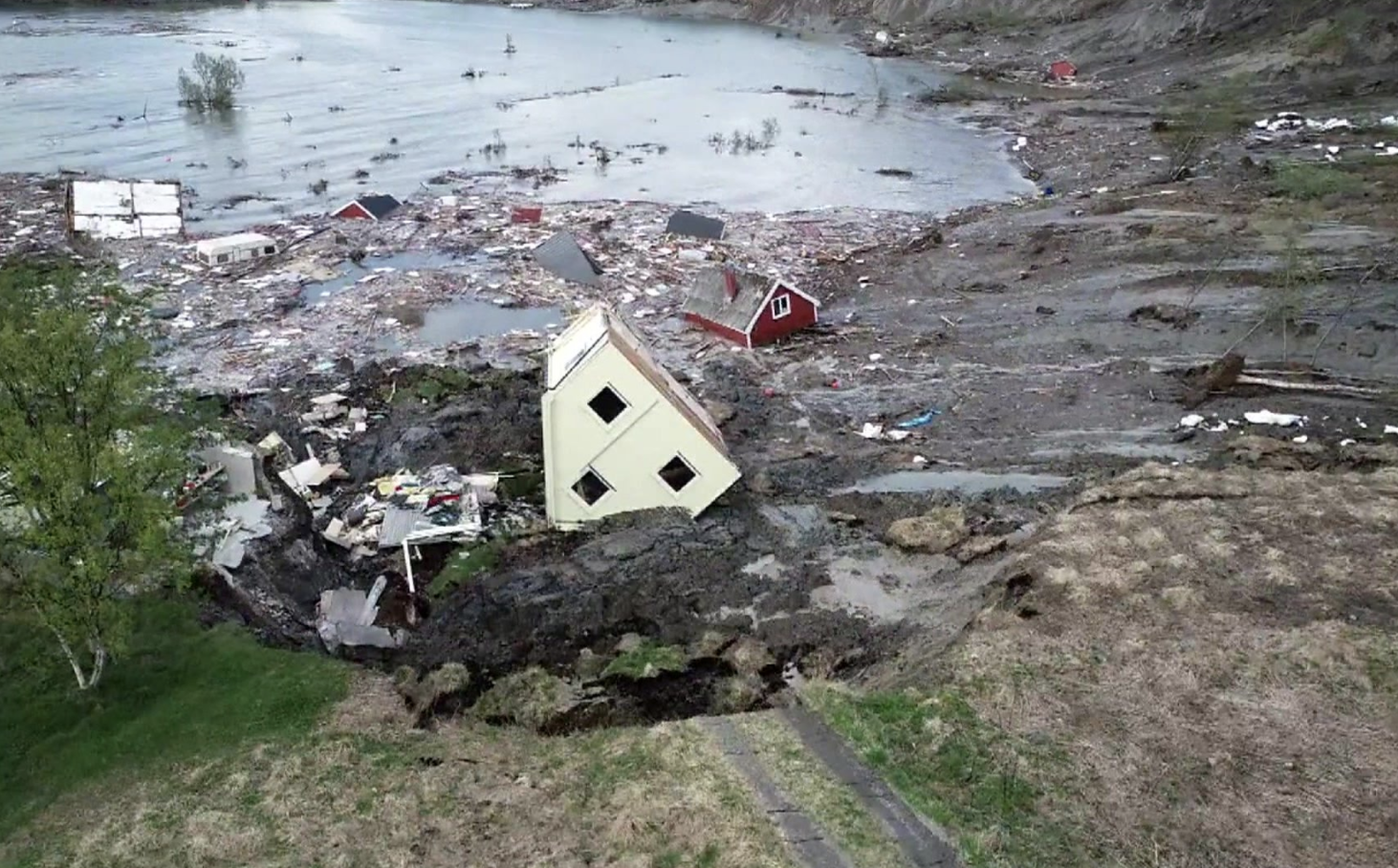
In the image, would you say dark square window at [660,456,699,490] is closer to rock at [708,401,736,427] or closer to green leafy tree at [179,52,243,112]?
rock at [708,401,736,427]

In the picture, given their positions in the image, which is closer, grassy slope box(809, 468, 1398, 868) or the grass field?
grassy slope box(809, 468, 1398, 868)

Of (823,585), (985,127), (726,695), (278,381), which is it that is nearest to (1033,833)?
(726,695)

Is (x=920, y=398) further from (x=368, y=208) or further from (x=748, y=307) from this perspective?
(x=368, y=208)

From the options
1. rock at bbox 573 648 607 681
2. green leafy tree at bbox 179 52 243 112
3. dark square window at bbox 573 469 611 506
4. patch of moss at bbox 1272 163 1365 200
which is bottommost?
rock at bbox 573 648 607 681

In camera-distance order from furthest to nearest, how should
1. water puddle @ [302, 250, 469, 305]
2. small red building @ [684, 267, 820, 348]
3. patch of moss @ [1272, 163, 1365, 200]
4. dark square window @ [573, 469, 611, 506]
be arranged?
patch of moss @ [1272, 163, 1365, 200], water puddle @ [302, 250, 469, 305], small red building @ [684, 267, 820, 348], dark square window @ [573, 469, 611, 506]

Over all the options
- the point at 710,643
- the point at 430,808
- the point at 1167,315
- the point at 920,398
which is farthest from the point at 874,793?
the point at 1167,315

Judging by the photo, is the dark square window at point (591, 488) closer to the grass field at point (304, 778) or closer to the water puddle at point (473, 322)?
the grass field at point (304, 778)

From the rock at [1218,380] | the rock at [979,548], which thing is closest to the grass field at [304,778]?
the rock at [979,548]

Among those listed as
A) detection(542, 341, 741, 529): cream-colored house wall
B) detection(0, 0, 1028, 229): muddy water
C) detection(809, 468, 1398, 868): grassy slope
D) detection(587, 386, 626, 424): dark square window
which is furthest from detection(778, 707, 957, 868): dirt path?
detection(0, 0, 1028, 229): muddy water
